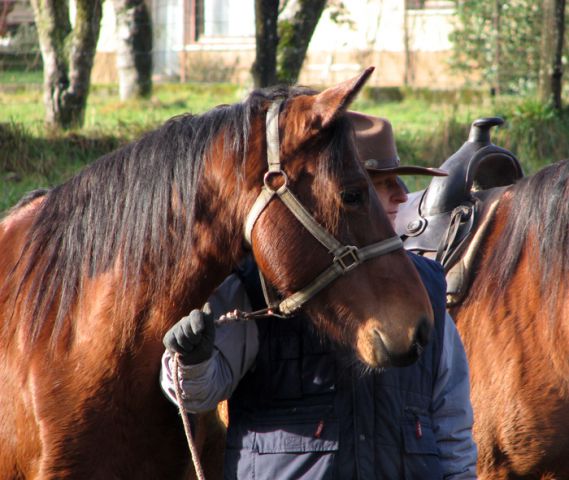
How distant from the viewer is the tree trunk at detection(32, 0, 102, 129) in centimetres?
910

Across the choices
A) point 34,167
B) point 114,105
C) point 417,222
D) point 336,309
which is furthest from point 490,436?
point 114,105

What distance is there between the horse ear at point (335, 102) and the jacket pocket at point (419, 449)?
0.78m

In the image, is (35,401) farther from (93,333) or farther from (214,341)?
(214,341)

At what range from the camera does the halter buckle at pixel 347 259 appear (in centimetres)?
218

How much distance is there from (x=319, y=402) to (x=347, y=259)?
404mm

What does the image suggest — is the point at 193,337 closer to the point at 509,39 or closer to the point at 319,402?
the point at 319,402

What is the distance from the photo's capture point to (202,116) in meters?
2.40

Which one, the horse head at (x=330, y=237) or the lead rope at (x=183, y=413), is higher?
the horse head at (x=330, y=237)

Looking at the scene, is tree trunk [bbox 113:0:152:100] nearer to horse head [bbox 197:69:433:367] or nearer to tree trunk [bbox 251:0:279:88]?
tree trunk [bbox 251:0:279:88]

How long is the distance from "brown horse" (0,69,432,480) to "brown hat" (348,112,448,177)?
0.38 meters

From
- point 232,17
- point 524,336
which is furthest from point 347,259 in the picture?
point 232,17

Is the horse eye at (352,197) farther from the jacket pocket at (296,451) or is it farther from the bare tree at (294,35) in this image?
the bare tree at (294,35)

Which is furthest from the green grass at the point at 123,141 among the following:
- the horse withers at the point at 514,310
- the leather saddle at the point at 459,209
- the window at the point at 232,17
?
the window at the point at 232,17

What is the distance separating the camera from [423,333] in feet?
7.16
